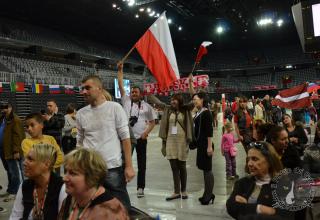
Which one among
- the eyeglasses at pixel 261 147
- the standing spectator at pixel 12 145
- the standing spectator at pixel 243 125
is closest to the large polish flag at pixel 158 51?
the standing spectator at pixel 12 145

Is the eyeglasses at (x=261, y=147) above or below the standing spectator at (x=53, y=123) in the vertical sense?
below

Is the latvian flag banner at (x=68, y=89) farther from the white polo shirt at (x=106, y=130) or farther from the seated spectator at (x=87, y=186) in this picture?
the seated spectator at (x=87, y=186)

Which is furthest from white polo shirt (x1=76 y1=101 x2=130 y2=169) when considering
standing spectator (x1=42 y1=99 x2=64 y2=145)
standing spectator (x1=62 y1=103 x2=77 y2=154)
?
standing spectator (x1=62 y1=103 x2=77 y2=154)

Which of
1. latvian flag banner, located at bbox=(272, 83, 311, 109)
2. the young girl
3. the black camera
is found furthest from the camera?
latvian flag banner, located at bbox=(272, 83, 311, 109)

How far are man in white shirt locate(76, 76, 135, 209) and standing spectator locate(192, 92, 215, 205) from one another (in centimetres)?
178

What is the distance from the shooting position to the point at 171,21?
3102 cm

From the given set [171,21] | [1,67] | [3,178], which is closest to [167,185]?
[3,178]

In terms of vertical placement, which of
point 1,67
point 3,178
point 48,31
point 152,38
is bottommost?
point 3,178

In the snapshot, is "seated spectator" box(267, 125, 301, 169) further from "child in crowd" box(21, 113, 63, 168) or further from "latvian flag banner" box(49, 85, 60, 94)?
"latvian flag banner" box(49, 85, 60, 94)

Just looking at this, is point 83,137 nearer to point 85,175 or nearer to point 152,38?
point 85,175

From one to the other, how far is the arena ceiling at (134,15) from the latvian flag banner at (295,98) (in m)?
14.6

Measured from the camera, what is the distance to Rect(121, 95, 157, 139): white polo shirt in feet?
17.4

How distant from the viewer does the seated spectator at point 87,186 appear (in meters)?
1.78

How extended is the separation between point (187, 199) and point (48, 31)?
80.8ft
